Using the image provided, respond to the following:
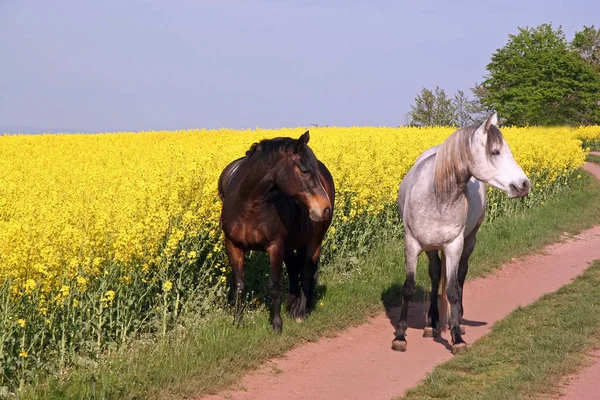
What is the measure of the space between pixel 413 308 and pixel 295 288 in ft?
6.64

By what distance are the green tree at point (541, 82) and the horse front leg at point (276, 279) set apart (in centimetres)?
6359

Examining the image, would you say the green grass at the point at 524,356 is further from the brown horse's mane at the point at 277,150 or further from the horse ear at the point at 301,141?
the horse ear at the point at 301,141

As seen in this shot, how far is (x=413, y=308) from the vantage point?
31.5 ft

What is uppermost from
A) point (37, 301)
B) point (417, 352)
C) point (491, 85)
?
point (491, 85)

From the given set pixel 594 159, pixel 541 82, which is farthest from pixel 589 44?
pixel 594 159

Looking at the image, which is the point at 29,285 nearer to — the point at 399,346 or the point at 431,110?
the point at 399,346

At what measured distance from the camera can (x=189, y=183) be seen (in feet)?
29.1

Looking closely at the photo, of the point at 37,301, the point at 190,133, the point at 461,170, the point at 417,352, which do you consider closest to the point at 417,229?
the point at 461,170

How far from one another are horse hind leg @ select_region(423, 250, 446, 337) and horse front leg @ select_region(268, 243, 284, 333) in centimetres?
186

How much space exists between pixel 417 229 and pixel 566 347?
188 cm

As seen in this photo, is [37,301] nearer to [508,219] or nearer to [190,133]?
[508,219]

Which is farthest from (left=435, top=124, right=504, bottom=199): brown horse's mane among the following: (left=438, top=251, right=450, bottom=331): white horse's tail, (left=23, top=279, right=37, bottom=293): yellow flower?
(left=23, top=279, right=37, bottom=293): yellow flower

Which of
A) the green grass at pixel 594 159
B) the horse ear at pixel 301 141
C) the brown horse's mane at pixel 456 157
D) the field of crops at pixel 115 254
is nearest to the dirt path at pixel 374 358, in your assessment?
the field of crops at pixel 115 254

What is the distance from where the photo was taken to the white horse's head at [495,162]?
6.82 meters
